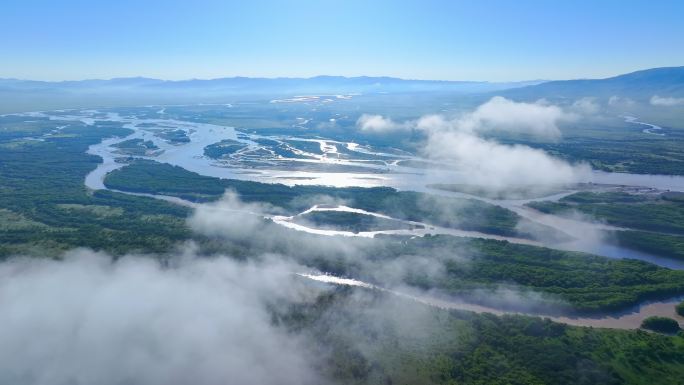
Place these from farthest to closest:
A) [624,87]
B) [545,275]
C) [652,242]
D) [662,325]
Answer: [624,87] < [652,242] < [545,275] < [662,325]

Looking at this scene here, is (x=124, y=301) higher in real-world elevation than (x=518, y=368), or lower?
higher

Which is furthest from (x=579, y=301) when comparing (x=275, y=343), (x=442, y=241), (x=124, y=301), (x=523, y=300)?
(x=124, y=301)

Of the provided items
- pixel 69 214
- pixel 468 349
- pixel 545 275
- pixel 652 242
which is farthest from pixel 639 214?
pixel 69 214

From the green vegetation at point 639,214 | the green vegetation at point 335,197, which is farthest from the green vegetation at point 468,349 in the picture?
the green vegetation at point 335,197

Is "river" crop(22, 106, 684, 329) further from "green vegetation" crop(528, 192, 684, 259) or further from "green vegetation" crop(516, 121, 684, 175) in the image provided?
"green vegetation" crop(516, 121, 684, 175)

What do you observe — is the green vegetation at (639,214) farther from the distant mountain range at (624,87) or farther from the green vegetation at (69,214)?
the distant mountain range at (624,87)

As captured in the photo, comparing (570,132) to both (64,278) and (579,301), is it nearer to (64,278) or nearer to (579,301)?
→ (579,301)

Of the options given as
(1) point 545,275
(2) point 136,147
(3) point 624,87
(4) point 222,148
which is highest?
(3) point 624,87

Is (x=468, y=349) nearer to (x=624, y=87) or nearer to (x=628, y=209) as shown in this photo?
(x=628, y=209)

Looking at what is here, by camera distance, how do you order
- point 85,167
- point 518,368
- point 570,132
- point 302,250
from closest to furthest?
point 518,368, point 302,250, point 85,167, point 570,132
